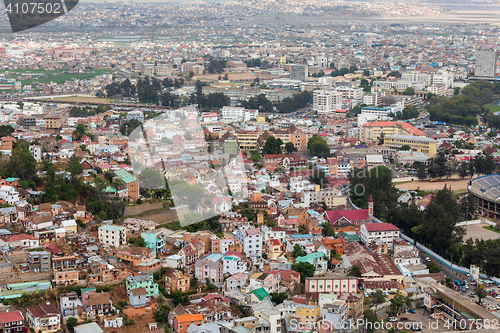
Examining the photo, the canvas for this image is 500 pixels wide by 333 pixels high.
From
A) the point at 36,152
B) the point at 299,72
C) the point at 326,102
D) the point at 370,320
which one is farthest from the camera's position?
the point at 299,72

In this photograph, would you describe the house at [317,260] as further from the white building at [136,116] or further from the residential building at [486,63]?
the residential building at [486,63]

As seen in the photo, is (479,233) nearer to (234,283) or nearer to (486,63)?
(234,283)

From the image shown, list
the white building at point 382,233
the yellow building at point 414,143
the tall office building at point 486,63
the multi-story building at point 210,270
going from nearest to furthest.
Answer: the multi-story building at point 210,270 → the white building at point 382,233 → the yellow building at point 414,143 → the tall office building at point 486,63

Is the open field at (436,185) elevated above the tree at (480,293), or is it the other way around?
the tree at (480,293)

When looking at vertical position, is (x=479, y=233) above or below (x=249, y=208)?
below

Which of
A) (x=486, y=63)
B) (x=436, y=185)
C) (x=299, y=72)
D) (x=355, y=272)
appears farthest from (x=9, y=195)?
(x=486, y=63)

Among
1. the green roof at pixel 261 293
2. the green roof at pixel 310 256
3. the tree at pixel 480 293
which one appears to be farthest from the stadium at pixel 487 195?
the green roof at pixel 261 293

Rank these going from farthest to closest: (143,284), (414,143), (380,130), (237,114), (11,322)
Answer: (237,114), (380,130), (414,143), (143,284), (11,322)
